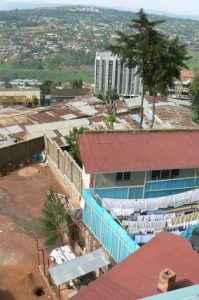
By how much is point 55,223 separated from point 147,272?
735 centimetres

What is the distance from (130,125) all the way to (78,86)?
54452 millimetres

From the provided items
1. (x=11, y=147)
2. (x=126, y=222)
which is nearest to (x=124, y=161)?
(x=126, y=222)

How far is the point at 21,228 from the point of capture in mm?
18297

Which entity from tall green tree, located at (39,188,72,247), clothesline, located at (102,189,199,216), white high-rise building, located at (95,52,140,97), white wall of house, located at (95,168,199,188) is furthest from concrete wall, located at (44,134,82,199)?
white high-rise building, located at (95,52,140,97)

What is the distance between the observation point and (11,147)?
82.8 feet

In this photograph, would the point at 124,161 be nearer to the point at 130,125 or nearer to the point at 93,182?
the point at 93,182

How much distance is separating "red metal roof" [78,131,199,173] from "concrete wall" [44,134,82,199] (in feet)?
11.0

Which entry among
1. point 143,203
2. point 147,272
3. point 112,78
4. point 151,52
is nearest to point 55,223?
point 143,203

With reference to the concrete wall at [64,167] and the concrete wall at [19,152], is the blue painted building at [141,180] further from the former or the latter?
the concrete wall at [19,152]

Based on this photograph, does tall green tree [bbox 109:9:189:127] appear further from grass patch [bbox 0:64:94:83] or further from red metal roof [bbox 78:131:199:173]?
grass patch [bbox 0:64:94:83]

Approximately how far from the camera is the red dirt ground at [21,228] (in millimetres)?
14422

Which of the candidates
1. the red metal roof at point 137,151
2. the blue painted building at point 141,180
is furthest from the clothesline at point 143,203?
the red metal roof at point 137,151

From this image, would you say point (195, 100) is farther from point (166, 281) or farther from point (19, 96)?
point (19, 96)

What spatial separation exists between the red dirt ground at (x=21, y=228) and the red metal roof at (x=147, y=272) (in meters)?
5.71
